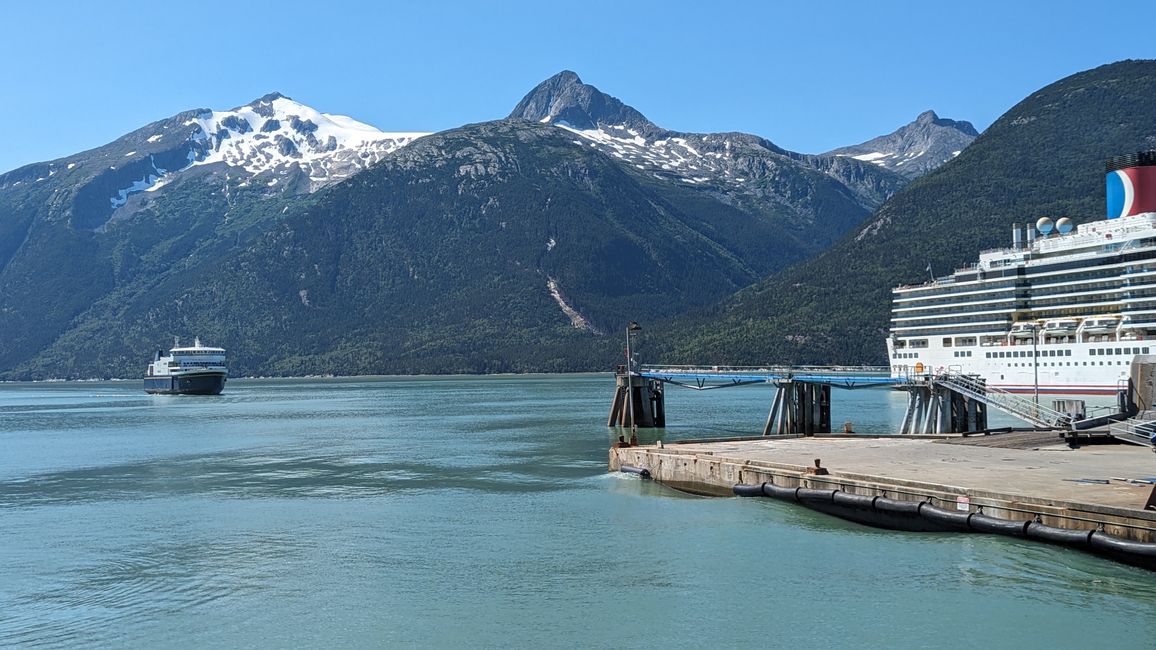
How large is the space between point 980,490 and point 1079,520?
4357 mm

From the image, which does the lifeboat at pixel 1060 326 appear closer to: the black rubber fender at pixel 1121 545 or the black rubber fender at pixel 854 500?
the black rubber fender at pixel 854 500

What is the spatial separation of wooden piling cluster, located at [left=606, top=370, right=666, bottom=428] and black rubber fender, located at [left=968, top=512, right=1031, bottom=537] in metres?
57.6

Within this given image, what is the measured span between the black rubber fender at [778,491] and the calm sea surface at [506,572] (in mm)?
542

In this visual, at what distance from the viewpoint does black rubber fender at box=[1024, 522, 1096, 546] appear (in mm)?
32344

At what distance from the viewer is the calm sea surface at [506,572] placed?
94.7 feet

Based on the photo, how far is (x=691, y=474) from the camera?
2060 inches

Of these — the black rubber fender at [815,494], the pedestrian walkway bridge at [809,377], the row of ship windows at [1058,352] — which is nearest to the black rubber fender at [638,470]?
the black rubber fender at [815,494]

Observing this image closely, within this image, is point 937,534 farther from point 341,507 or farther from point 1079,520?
point 341,507

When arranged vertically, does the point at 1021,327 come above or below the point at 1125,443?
above

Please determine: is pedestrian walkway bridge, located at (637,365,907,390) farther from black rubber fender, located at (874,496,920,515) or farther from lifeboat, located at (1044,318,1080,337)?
black rubber fender, located at (874,496,920,515)

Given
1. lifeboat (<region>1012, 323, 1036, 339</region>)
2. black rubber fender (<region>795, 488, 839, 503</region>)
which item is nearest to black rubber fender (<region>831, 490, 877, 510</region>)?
black rubber fender (<region>795, 488, 839, 503</region>)

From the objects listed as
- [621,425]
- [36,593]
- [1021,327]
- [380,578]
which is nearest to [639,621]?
[380,578]

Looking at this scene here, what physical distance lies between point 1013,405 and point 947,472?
99.0ft

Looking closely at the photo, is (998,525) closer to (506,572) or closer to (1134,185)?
(506,572)
